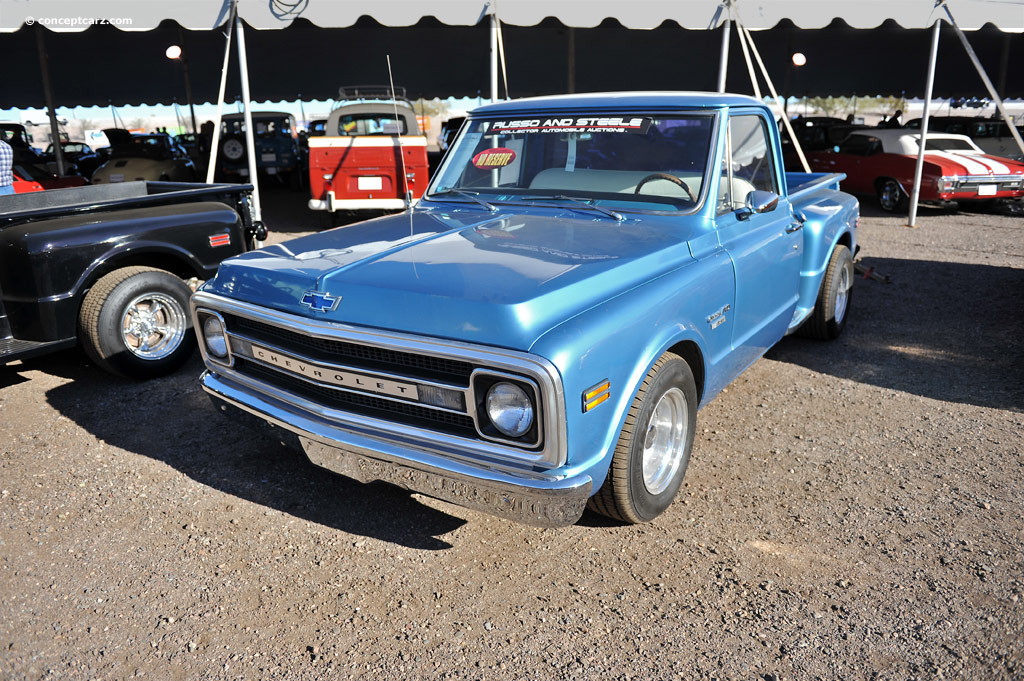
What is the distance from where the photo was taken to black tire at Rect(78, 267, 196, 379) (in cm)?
464

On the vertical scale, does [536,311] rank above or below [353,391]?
above

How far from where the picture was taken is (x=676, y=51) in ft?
65.9

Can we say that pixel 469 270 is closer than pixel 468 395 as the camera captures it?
No

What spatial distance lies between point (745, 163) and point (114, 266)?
13.1ft

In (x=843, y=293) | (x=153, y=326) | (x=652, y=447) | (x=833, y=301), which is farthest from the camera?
(x=843, y=293)

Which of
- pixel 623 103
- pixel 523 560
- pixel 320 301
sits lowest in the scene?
pixel 523 560

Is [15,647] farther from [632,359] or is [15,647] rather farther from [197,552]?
[632,359]

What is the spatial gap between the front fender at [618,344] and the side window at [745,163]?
0.63 metres

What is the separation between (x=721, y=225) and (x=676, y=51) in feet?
60.2

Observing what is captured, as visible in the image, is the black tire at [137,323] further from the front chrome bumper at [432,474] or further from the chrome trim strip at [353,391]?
the front chrome bumper at [432,474]

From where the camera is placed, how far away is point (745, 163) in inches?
159

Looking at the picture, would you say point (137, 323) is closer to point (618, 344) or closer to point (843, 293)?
point (618, 344)

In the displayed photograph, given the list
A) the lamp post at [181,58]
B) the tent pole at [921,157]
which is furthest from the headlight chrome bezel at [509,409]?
the tent pole at [921,157]

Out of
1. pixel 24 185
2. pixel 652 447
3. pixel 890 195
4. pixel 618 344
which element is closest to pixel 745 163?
pixel 652 447
